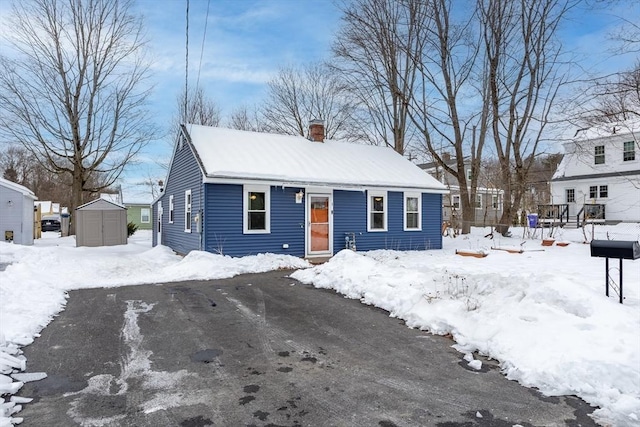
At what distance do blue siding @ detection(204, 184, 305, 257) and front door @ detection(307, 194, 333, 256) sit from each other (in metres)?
0.30

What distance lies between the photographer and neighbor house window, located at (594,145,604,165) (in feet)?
88.3

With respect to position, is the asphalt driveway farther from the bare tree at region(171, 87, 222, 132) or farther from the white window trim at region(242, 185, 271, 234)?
the bare tree at region(171, 87, 222, 132)

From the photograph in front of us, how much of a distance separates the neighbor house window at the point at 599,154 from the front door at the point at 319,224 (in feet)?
76.9

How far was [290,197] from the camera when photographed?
13078 millimetres

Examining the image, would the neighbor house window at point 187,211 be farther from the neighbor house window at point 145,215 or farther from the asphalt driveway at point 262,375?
the neighbor house window at point 145,215

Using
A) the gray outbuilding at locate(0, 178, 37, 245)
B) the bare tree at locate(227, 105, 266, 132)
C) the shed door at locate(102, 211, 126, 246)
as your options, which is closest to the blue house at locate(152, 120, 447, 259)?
the shed door at locate(102, 211, 126, 246)

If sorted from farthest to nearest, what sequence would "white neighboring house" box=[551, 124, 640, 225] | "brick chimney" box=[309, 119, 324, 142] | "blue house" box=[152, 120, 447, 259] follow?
"white neighboring house" box=[551, 124, 640, 225] → "brick chimney" box=[309, 119, 324, 142] → "blue house" box=[152, 120, 447, 259]

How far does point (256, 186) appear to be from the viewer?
12.4 metres

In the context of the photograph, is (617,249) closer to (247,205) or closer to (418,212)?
(247,205)

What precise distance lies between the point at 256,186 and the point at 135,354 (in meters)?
8.29

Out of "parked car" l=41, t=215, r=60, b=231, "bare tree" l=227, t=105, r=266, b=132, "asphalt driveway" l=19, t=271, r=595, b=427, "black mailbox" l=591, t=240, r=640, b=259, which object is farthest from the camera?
"parked car" l=41, t=215, r=60, b=231

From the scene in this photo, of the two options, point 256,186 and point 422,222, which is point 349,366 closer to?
point 256,186

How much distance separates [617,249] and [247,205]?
950 centimetres

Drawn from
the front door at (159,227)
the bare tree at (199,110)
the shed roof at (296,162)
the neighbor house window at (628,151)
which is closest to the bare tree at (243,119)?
the bare tree at (199,110)
